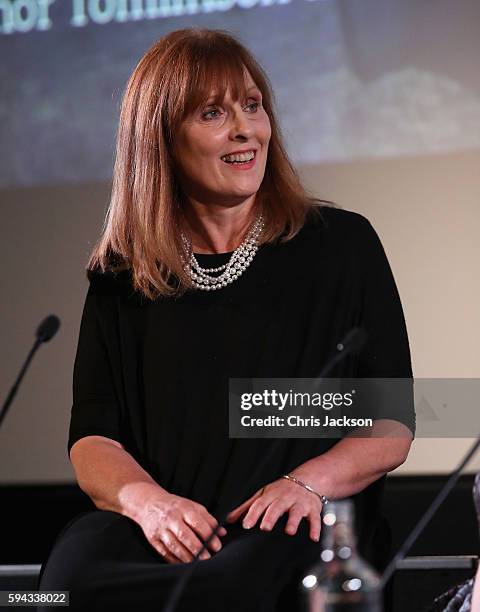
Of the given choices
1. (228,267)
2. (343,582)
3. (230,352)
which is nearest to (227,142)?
(228,267)

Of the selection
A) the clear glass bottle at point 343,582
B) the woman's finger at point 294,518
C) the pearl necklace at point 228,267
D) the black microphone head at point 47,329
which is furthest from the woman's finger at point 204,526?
the clear glass bottle at point 343,582

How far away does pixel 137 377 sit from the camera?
200 cm

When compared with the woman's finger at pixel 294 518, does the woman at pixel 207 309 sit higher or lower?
A: higher

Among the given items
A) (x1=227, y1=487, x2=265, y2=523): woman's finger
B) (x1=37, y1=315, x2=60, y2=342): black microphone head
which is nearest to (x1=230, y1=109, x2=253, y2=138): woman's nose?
(x1=37, y1=315, x2=60, y2=342): black microphone head

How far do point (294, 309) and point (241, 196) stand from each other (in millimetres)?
221

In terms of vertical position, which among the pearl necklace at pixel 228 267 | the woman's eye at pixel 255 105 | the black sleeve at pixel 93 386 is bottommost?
the black sleeve at pixel 93 386

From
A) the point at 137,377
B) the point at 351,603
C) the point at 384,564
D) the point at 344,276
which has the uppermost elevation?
the point at 344,276

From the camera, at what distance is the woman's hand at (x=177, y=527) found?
165 cm

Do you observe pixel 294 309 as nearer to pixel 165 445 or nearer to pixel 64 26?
pixel 165 445

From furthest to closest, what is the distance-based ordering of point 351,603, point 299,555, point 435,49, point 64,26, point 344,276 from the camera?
point 64,26 < point 435,49 < point 344,276 < point 299,555 < point 351,603

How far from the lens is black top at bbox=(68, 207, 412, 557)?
1.88 metres

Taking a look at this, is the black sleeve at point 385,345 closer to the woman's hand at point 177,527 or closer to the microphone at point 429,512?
the woman's hand at point 177,527

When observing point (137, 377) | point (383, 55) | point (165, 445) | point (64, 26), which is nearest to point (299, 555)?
point (165, 445)

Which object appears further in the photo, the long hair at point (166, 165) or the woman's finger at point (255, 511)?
the long hair at point (166, 165)
